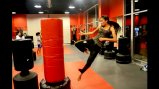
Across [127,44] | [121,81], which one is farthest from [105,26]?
[127,44]

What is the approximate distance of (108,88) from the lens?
146 inches

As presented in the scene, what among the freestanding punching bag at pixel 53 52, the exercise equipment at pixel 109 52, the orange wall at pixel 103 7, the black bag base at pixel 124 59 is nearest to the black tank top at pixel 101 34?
the freestanding punching bag at pixel 53 52

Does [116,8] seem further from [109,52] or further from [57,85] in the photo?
[57,85]

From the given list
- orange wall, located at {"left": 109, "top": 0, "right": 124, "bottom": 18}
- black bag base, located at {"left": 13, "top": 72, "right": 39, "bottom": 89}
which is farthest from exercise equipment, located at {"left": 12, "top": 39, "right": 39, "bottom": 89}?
orange wall, located at {"left": 109, "top": 0, "right": 124, "bottom": 18}

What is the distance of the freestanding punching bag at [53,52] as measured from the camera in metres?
3.12

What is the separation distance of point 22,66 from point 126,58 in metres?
4.12

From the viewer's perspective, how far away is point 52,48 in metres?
3.16

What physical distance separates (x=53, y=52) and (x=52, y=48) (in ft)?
0.27

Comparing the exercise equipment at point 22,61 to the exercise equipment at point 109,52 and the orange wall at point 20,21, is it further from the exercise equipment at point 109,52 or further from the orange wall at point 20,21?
the orange wall at point 20,21

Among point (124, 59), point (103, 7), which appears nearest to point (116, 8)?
point (103, 7)

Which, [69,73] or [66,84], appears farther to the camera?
[69,73]

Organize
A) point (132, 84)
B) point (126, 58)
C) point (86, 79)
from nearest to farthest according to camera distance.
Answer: point (132, 84), point (86, 79), point (126, 58)
